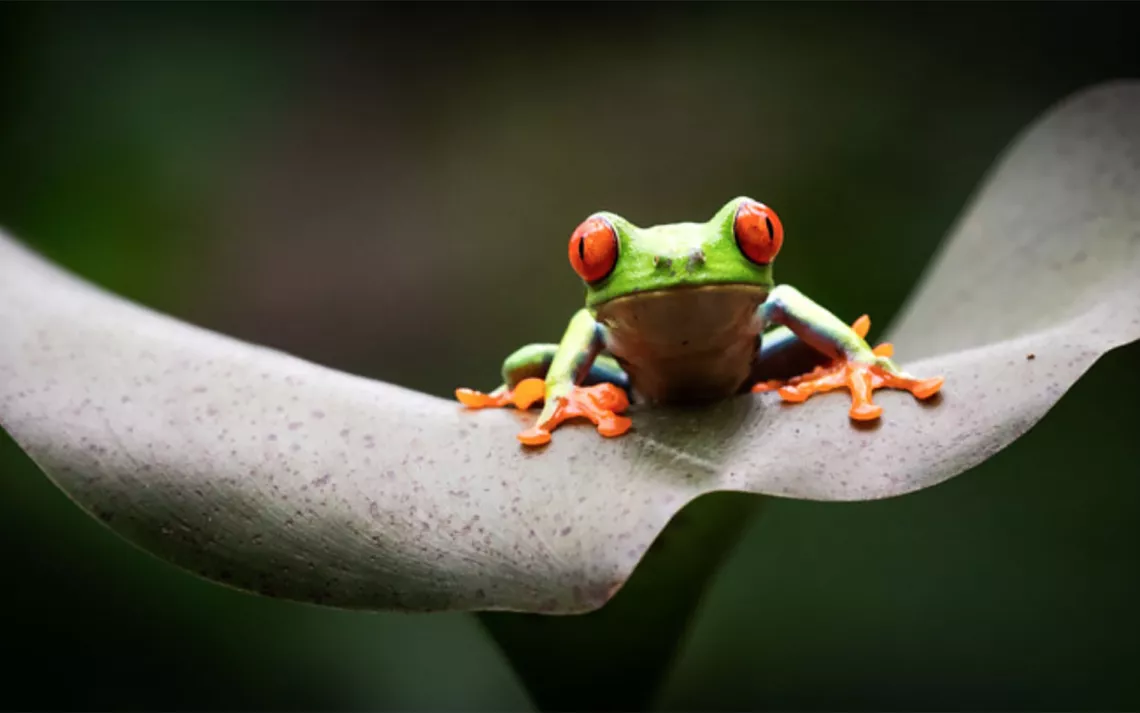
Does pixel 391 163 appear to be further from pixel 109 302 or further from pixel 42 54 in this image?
pixel 109 302

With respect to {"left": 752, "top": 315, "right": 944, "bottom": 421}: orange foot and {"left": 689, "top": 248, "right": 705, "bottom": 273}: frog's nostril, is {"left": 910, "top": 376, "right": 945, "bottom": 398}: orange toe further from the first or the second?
{"left": 689, "top": 248, "right": 705, "bottom": 273}: frog's nostril

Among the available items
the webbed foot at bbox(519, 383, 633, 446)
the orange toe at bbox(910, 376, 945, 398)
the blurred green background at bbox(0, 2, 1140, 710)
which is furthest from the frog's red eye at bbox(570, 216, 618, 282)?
the blurred green background at bbox(0, 2, 1140, 710)

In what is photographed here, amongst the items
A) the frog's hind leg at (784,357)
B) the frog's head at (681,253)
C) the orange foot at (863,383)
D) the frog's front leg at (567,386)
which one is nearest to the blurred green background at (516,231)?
the frog's hind leg at (784,357)

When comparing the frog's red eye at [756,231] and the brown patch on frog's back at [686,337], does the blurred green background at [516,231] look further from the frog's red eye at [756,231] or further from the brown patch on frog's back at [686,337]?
the frog's red eye at [756,231]

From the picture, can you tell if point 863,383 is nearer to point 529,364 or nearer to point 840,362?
point 840,362

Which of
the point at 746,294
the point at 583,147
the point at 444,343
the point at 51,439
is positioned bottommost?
the point at 444,343

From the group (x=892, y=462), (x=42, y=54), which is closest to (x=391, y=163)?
(x=42, y=54)

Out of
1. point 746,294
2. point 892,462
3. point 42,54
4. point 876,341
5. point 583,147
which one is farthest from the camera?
point 583,147
